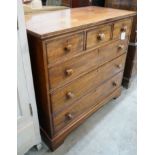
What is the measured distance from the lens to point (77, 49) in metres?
1.15

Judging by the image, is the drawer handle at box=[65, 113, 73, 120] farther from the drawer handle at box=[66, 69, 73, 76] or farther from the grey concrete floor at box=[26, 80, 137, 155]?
the drawer handle at box=[66, 69, 73, 76]

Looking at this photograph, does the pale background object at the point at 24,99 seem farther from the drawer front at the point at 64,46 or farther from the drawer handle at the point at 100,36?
the drawer handle at the point at 100,36

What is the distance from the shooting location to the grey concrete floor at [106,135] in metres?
1.41

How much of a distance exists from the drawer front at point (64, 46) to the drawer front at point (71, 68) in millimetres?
64

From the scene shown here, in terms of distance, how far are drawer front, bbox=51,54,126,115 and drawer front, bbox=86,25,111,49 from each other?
0.85 feet

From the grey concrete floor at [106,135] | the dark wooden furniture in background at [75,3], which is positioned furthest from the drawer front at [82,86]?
the dark wooden furniture in background at [75,3]

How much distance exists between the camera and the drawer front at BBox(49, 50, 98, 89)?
42.4 inches

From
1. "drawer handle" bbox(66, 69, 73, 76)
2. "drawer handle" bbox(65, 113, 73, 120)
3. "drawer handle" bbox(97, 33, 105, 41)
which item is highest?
"drawer handle" bbox(97, 33, 105, 41)

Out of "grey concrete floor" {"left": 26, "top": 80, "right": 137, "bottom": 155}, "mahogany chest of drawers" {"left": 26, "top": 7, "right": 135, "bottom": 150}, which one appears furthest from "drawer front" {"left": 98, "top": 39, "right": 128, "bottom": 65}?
"grey concrete floor" {"left": 26, "top": 80, "right": 137, "bottom": 155}

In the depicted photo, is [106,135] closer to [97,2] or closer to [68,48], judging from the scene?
[68,48]

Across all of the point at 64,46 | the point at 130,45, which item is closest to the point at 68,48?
the point at 64,46

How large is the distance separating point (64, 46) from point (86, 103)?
2.25ft

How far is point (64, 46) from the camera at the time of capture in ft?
3.41
